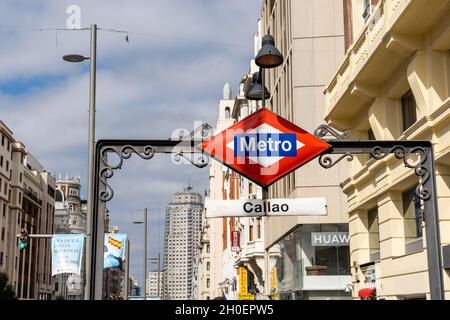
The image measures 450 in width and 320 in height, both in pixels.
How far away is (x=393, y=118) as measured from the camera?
18.5 metres

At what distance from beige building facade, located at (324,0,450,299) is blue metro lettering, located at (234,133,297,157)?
24.9ft

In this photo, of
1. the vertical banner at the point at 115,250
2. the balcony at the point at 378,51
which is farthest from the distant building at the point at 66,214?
the balcony at the point at 378,51

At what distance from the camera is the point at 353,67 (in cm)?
1973

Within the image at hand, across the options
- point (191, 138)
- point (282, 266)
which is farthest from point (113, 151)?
point (282, 266)

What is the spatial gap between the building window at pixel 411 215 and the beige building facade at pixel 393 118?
0.03 metres

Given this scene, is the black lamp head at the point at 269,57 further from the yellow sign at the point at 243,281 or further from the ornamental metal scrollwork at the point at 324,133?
the yellow sign at the point at 243,281

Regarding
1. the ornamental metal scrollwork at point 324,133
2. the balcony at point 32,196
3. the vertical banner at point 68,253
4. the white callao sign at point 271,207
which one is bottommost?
the white callao sign at point 271,207

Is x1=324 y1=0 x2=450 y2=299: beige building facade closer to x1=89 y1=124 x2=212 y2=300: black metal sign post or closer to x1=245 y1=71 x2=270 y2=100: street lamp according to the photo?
x1=245 y1=71 x2=270 y2=100: street lamp

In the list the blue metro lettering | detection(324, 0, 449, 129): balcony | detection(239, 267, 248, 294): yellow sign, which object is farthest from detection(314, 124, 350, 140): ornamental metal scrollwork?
detection(239, 267, 248, 294): yellow sign

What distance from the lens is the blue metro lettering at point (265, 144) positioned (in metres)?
7.04

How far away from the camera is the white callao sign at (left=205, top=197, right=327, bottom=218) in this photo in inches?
280
